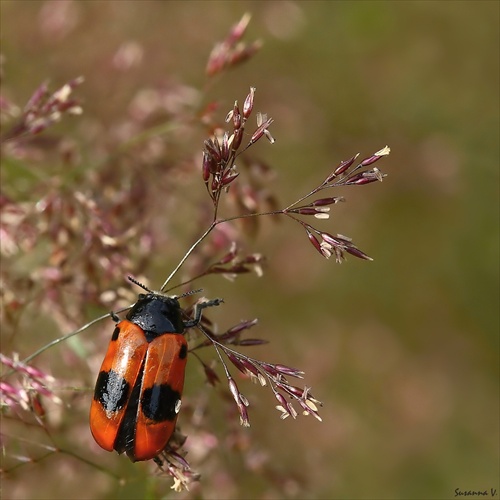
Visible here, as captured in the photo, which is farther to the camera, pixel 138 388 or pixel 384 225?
pixel 384 225

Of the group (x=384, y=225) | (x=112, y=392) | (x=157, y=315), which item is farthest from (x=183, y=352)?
(x=384, y=225)

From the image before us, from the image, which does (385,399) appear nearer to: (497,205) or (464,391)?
(464,391)

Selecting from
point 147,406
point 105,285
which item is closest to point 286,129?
point 105,285

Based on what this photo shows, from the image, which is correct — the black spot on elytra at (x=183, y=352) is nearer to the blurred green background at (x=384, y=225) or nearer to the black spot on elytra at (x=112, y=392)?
the black spot on elytra at (x=112, y=392)

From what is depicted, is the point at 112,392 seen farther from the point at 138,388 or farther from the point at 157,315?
the point at 157,315

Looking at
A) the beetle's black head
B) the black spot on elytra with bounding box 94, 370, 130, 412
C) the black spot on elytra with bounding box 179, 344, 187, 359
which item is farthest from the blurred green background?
the black spot on elytra with bounding box 94, 370, 130, 412

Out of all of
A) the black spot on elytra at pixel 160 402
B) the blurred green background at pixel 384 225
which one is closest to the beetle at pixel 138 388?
the black spot on elytra at pixel 160 402
